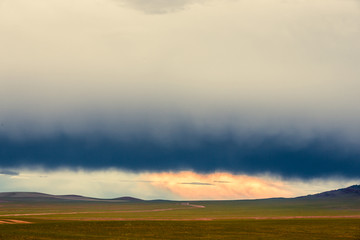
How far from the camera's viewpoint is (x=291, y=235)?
6775 cm

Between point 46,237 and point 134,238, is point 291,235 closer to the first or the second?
point 134,238

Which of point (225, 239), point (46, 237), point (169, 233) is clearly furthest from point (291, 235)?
point (46, 237)

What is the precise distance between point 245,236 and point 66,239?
911 inches

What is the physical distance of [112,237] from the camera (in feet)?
198

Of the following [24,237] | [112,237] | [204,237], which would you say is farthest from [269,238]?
[24,237]

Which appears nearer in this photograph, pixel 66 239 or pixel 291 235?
pixel 66 239

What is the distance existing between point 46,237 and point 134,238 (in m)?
10.4

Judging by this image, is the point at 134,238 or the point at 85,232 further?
the point at 85,232

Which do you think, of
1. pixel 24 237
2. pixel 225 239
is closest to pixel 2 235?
pixel 24 237

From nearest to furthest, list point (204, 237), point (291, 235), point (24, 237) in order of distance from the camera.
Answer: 1. point (24, 237)
2. point (204, 237)
3. point (291, 235)

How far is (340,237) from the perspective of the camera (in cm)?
6556

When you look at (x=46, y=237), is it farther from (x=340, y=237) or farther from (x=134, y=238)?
(x=340, y=237)

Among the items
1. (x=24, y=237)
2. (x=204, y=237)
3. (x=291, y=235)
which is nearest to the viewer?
(x=24, y=237)

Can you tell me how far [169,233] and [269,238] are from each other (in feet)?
45.4
